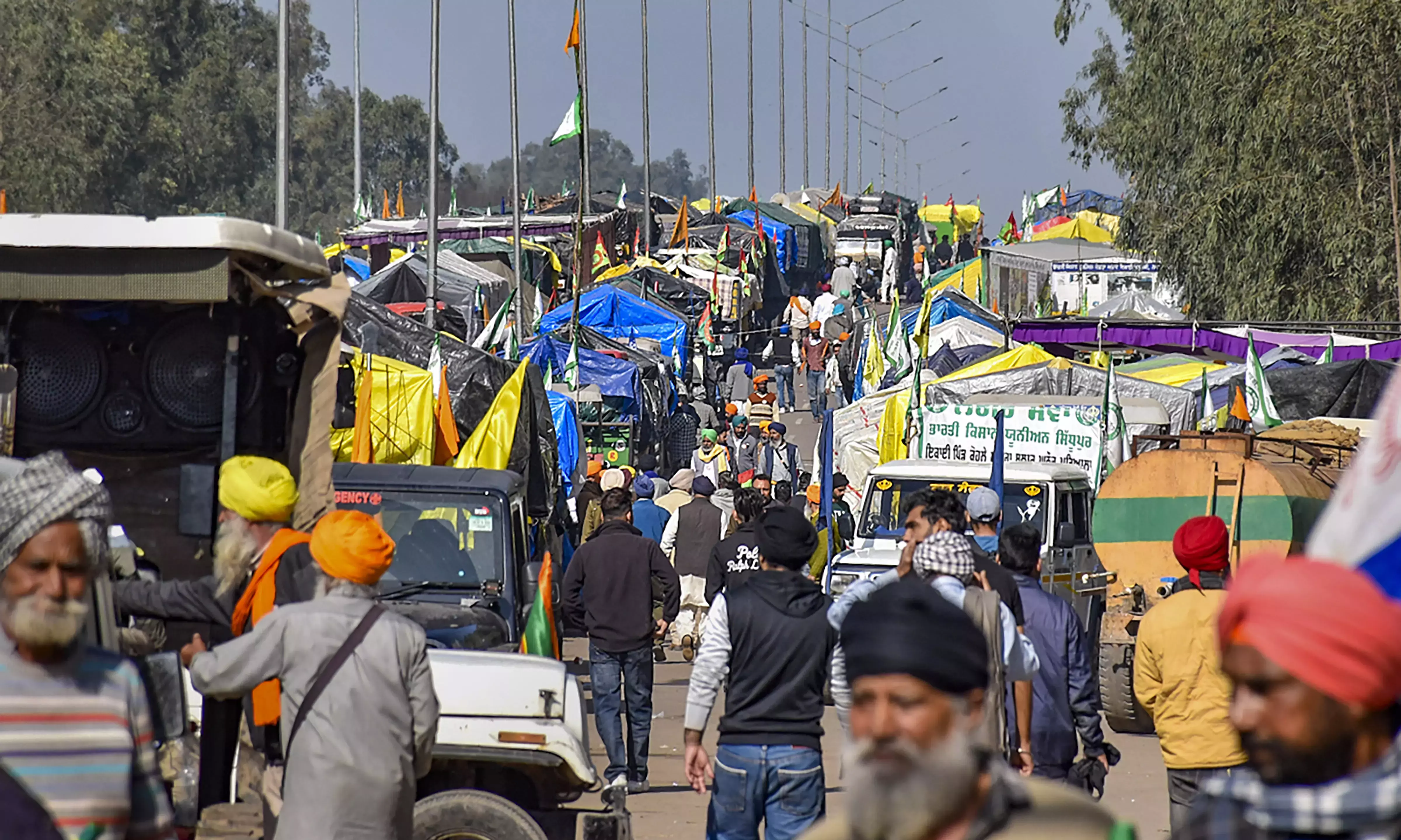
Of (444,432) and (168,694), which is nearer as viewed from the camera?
(168,694)

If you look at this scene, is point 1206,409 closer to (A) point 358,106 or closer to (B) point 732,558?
(B) point 732,558

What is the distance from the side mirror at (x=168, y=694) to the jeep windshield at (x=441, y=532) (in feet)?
15.4

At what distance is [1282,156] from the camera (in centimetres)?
2759

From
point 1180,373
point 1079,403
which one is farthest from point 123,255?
point 1180,373

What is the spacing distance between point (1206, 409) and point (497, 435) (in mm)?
9608

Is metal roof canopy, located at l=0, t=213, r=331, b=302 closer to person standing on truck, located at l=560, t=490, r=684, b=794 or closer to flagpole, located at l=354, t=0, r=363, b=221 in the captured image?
person standing on truck, located at l=560, t=490, r=684, b=794

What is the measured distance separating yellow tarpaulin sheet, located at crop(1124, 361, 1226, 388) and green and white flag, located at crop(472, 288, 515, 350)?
8.36 meters

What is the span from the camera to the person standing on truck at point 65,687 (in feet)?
11.9

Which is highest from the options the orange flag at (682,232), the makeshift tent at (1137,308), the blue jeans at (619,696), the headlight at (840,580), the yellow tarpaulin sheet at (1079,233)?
the yellow tarpaulin sheet at (1079,233)

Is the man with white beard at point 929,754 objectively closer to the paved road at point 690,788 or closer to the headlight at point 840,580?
the paved road at point 690,788

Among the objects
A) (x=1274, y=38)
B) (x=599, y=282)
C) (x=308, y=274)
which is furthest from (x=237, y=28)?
(x=308, y=274)

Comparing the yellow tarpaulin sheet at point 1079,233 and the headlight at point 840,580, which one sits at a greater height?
the yellow tarpaulin sheet at point 1079,233

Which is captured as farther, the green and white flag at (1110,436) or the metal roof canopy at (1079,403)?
the metal roof canopy at (1079,403)

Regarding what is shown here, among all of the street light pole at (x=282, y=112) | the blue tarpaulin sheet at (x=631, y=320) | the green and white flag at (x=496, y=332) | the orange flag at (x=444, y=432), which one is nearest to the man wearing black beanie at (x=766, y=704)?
the orange flag at (x=444, y=432)
